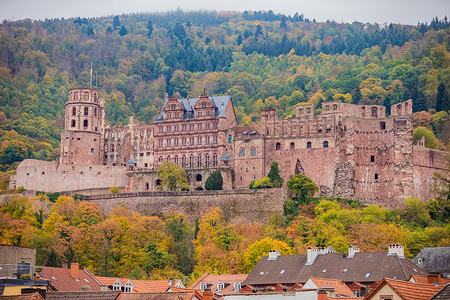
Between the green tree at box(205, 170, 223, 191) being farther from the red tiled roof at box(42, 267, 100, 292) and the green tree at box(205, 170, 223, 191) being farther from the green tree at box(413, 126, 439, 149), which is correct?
the red tiled roof at box(42, 267, 100, 292)

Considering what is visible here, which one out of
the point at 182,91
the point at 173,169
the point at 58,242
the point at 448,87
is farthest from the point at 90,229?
the point at 182,91

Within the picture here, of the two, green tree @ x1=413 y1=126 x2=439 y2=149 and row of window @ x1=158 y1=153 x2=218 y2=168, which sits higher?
green tree @ x1=413 y1=126 x2=439 y2=149

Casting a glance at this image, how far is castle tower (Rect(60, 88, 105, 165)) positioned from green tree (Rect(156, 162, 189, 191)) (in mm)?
14132

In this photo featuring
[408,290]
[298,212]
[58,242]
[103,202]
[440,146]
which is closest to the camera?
[408,290]

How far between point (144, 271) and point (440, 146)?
57.5 meters

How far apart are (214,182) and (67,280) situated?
161ft

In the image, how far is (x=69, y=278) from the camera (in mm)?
60406

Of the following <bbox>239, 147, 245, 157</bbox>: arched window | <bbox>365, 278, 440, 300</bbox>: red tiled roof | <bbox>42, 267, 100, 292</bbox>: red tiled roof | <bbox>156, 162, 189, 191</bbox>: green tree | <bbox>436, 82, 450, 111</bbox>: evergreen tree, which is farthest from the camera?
<bbox>436, 82, 450, 111</bbox>: evergreen tree

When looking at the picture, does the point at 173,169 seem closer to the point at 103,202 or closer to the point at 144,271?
the point at 103,202

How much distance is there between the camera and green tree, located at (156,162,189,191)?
109 metres

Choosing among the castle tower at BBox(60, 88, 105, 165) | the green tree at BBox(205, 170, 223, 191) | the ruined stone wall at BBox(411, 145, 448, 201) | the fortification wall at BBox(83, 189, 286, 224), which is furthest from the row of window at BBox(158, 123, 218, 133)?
the ruined stone wall at BBox(411, 145, 448, 201)

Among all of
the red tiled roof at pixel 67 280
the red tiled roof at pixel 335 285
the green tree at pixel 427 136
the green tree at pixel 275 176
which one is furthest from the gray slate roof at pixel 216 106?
the red tiled roof at pixel 335 285

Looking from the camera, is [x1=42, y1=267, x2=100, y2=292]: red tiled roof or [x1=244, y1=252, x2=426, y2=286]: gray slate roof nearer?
[x1=42, y1=267, x2=100, y2=292]: red tiled roof

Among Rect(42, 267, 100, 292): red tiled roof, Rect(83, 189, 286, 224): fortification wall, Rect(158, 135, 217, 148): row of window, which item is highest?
Rect(158, 135, 217, 148): row of window
